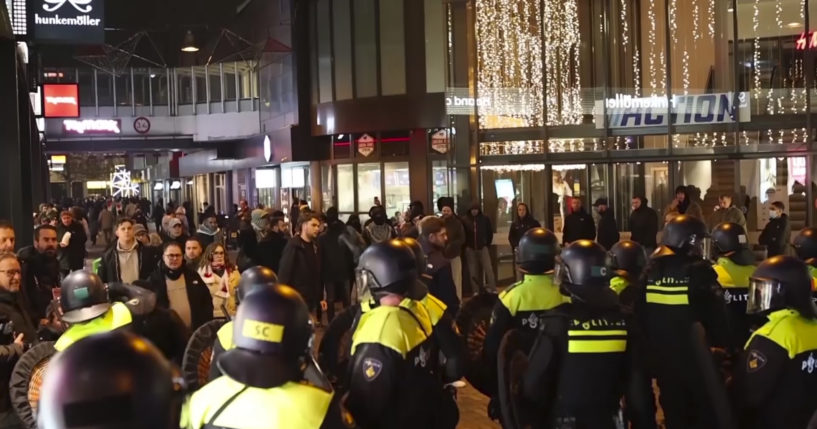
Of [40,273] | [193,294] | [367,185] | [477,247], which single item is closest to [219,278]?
[193,294]

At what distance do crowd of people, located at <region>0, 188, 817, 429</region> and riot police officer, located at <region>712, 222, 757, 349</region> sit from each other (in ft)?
0.04

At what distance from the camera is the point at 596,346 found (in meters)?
4.60

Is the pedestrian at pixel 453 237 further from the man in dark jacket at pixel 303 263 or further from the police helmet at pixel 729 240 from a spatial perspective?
the police helmet at pixel 729 240

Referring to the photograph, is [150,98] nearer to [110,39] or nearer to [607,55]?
[110,39]

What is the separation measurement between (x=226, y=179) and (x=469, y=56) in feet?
70.1

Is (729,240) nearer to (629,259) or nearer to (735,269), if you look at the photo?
(735,269)

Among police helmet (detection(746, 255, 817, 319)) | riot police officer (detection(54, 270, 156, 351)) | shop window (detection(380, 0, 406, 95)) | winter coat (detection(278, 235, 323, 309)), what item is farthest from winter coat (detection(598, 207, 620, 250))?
riot police officer (detection(54, 270, 156, 351))

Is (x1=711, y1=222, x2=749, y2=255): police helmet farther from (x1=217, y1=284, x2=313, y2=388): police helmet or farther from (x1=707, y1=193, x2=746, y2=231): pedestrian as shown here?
(x1=707, y1=193, x2=746, y2=231): pedestrian

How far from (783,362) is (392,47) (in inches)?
785

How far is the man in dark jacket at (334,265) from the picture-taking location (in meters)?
13.6

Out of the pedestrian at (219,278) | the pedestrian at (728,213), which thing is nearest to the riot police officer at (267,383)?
the pedestrian at (219,278)

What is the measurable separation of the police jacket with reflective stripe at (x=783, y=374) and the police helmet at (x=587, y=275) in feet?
2.38

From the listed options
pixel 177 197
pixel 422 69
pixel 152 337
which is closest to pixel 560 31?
pixel 422 69

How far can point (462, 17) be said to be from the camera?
20.4 meters
